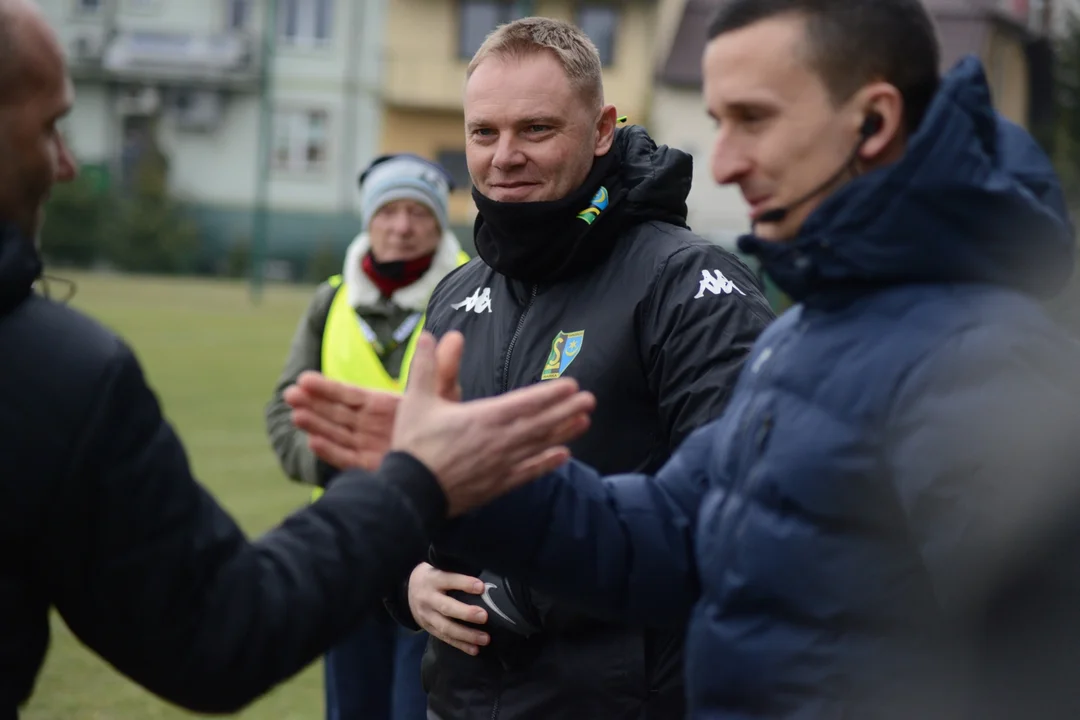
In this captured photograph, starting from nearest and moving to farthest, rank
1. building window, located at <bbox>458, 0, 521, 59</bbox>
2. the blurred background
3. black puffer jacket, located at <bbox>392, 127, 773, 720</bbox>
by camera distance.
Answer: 1. black puffer jacket, located at <bbox>392, 127, 773, 720</bbox>
2. the blurred background
3. building window, located at <bbox>458, 0, 521, 59</bbox>

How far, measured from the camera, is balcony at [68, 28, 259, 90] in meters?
46.0

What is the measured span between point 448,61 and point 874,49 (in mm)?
44141

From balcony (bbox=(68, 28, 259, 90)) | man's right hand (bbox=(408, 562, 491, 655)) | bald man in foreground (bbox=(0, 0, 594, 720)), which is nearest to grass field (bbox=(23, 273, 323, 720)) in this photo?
man's right hand (bbox=(408, 562, 491, 655))

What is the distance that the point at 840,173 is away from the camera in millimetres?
2328

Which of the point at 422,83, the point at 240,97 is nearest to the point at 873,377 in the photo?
the point at 422,83

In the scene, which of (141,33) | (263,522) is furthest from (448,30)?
(263,522)

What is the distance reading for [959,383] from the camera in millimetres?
2025

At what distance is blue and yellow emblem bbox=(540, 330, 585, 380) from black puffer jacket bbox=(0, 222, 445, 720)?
3.67 feet

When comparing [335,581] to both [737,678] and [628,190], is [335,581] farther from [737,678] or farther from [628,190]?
[628,190]

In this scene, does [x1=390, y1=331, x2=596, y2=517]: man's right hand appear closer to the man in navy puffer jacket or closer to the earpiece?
the man in navy puffer jacket

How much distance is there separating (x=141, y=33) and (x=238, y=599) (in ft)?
155

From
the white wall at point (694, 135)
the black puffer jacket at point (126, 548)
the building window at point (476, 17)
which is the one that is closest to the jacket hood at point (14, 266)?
the black puffer jacket at point (126, 548)

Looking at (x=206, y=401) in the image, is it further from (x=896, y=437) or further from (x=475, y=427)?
(x=896, y=437)

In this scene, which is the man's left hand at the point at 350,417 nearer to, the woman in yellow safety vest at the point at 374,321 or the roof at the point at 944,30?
the woman in yellow safety vest at the point at 374,321
